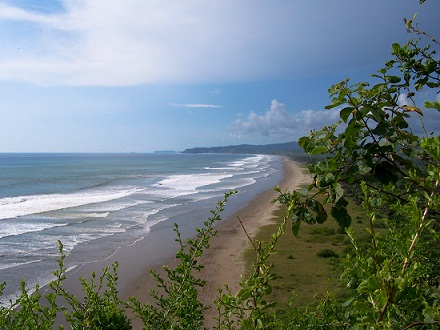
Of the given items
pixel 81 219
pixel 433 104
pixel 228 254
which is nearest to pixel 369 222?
pixel 433 104

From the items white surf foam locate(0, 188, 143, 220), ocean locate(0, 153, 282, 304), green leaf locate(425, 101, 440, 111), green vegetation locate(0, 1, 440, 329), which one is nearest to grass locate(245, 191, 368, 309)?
ocean locate(0, 153, 282, 304)

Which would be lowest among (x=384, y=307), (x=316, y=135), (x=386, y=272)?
(x=384, y=307)

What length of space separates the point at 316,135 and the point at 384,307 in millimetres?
1192

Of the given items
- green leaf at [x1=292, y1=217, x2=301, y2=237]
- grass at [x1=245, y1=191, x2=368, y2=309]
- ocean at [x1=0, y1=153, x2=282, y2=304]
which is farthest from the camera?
ocean at [x1=0, y1=153, x2=282, y2=304]

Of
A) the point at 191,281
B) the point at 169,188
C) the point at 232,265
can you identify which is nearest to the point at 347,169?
the point at 191,281

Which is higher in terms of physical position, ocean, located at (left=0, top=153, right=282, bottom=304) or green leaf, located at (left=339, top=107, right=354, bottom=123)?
green leaf, located at (left=339, top=107, right=354, bottom=123)

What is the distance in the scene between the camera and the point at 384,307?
1221mm

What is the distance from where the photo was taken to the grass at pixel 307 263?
15.0 m

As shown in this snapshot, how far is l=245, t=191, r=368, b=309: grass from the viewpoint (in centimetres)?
1504

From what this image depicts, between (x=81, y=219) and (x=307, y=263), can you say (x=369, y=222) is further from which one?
(x=81, y=219)

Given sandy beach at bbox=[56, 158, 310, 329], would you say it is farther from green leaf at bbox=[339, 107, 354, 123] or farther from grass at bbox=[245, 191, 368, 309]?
green leaf at bbox=[339, 107, 354, 123]

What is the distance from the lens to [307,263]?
62.6ft

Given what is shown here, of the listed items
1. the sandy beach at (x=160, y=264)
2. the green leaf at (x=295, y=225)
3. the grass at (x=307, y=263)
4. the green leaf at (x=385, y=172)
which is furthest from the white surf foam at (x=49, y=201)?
the green leaf at (x=385, y=172)

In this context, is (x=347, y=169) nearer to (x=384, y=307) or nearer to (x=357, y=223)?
(x=384, y=307)
